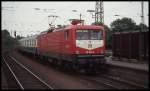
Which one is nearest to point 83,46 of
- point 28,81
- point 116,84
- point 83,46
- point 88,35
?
point 83,46

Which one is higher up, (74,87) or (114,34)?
(114,34)

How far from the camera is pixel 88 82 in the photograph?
55.2 ft

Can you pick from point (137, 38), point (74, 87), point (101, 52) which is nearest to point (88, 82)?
point (74, 87)

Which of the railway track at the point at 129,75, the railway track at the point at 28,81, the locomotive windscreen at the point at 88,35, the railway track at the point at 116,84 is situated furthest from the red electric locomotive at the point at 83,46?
the railway track at the point at 28,81

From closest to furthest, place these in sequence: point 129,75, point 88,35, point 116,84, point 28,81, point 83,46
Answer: point 116,84 → point 28,81 → point 129,75 → point 83,46 → point 88,35

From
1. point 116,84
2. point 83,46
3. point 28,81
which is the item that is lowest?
point 28,81

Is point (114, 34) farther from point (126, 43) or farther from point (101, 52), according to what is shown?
point (101, 52)

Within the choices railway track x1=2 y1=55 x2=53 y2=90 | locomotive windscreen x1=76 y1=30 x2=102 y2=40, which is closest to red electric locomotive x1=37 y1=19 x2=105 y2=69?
locomotive windscreen x1=76 y1=30 x2=102 y2=40

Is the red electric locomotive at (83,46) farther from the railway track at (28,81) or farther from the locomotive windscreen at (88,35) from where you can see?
the railway track at (28,81)

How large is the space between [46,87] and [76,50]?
4.67 meters

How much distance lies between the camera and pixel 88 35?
→ 1988cm

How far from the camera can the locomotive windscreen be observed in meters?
19.7

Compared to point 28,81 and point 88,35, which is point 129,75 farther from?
point 28,81

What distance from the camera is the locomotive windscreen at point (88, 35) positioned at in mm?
19672
